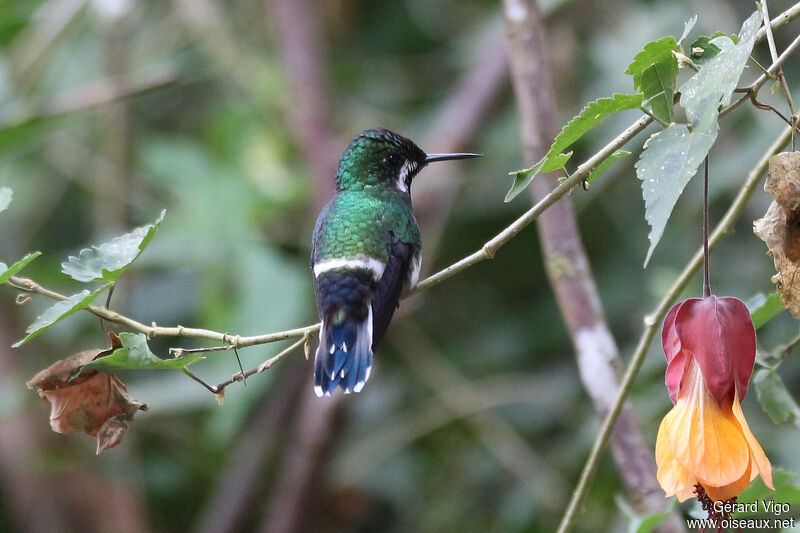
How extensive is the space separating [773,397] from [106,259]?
0.94m

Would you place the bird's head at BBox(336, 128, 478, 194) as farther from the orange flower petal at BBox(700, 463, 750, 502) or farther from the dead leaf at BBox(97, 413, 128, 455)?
the orange flower petal at BBox(700, 463, 750, 502)

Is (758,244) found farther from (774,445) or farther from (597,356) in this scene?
(597,356)

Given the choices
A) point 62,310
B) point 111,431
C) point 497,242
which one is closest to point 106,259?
point 62,310

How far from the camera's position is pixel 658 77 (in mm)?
1032

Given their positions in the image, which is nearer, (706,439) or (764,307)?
(706,439)

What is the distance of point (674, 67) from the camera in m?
1.03

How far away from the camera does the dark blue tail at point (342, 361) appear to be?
1.71m

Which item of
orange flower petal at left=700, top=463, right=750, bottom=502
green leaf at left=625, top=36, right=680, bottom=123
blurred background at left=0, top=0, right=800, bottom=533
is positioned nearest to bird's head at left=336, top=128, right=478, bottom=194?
blurred background at left=0, top=0, right=800, bottom=533

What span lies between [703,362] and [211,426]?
8.00 feet

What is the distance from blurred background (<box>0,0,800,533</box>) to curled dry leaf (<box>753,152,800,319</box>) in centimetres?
183

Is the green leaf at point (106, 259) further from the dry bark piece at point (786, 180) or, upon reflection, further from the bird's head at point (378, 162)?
the bird's head at point (378, 162)

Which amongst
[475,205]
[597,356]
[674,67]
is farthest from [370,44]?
[674,67]

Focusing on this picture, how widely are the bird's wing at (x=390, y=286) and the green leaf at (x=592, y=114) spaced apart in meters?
0.84

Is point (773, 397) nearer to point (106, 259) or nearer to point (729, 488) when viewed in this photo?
point (729, 488)
